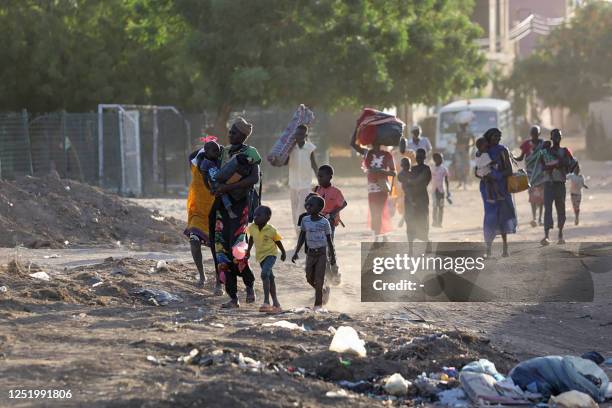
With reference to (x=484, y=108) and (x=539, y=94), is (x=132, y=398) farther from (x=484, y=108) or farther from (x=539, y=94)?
(x=539, y=94)

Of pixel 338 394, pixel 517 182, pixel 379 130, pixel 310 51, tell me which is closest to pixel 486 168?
pixel 517 182

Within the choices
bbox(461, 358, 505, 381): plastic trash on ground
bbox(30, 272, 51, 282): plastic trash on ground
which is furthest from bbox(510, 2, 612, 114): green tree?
bbox(461, 358, 505, 381): plastic trash on ground

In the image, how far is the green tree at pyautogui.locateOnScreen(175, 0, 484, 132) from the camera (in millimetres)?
29766

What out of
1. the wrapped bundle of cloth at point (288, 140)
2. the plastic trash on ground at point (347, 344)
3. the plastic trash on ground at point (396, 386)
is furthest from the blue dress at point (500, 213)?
the plastic trash on ground at point (396, 386)

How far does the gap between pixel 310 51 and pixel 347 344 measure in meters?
23.0

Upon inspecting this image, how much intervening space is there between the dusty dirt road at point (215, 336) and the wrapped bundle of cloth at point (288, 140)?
1273mm

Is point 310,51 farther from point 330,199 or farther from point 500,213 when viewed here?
point 330,199

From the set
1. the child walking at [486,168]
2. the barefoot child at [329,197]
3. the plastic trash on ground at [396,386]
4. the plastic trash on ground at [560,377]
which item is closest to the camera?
the plastic trash on ground at [396,386]

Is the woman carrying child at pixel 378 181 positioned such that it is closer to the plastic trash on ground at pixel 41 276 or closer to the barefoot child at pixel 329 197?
the barefoot child at pixel 329 197

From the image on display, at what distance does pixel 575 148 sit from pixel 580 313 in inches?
1626

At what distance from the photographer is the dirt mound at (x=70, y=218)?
52.2ft

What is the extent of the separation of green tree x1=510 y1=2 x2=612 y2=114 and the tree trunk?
24.1 metres

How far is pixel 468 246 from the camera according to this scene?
15992mm

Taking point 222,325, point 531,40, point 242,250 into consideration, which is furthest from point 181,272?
point 531,40
